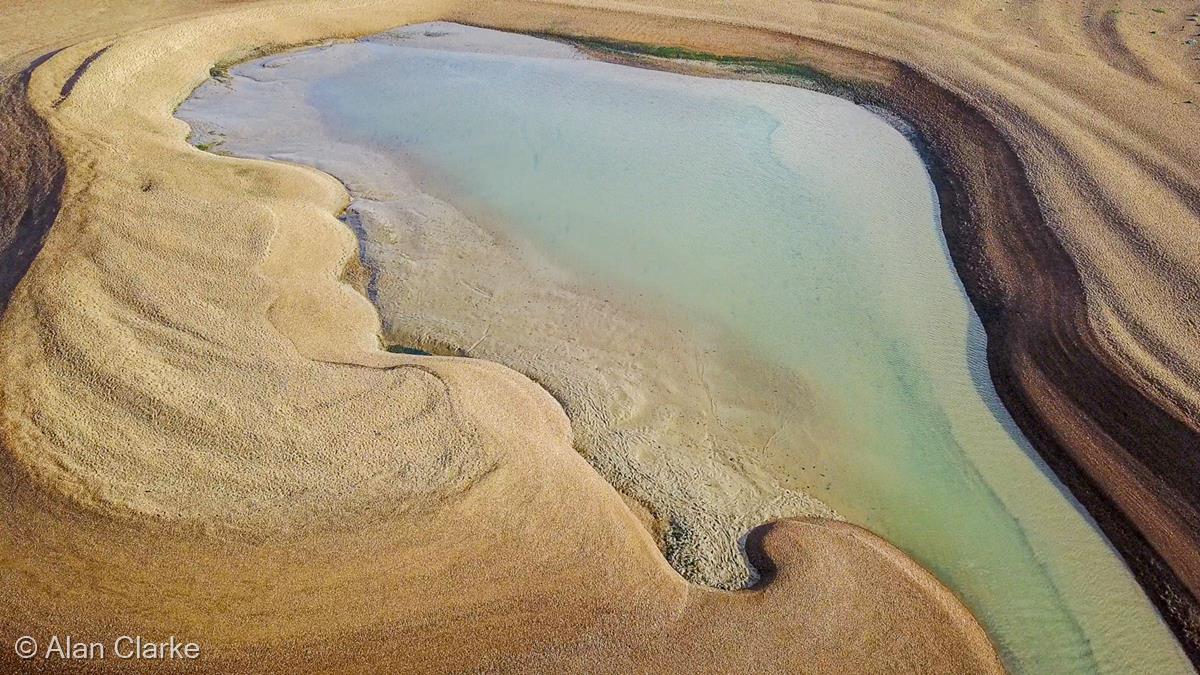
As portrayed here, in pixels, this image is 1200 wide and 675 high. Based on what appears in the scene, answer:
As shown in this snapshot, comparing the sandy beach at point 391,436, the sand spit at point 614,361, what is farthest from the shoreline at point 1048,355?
the sand spit at point 614,361

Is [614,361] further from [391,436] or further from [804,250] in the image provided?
[804,250]

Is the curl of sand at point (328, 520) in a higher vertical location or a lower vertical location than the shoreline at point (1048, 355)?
lower

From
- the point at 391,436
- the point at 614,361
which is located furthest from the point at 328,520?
the point at 614,361

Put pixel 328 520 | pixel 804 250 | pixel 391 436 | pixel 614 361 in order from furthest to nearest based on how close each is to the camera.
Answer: pixel 804 250
pixel 614 361
pixel 391 436
pixel 328 520

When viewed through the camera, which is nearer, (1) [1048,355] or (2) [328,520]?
(2) [328,520]

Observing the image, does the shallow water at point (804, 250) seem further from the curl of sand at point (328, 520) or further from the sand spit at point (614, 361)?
the curl of sand at point (328, 520)

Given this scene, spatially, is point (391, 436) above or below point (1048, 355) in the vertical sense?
below

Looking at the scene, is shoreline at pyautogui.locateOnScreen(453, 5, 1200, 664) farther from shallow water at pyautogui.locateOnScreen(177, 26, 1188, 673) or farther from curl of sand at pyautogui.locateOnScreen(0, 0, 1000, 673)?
curl of sand at pyautogui.locateOnScreen(0, 0, 1000, 673)
